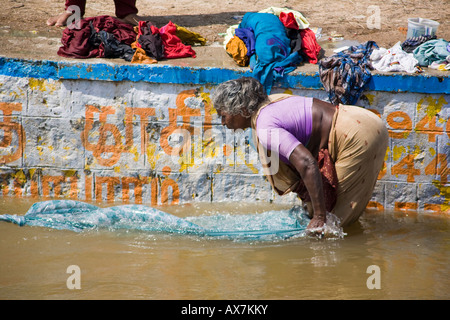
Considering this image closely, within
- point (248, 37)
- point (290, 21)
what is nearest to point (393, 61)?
point (290, 21)

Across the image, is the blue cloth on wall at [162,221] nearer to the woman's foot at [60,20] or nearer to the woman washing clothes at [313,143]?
the woman washing clothes at [313,143]

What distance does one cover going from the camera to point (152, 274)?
3.97m

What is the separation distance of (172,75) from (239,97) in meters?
1.40

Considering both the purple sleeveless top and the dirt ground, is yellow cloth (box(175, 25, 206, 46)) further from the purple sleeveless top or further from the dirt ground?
the purple sleeveless top

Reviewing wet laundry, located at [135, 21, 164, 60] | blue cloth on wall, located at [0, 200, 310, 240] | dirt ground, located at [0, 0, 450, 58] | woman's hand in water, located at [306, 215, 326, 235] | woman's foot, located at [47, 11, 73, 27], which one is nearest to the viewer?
woman's hand in water, located at [306, 215, 326, 235]

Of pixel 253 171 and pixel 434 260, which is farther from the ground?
pixel 253 171

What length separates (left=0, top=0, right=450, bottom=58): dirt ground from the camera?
21.3 feet

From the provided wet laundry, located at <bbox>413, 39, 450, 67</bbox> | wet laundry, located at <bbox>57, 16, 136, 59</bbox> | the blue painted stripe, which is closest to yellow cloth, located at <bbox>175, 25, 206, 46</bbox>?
wet laundry, located at <bbox>57, 16, 136, 59</bbox>

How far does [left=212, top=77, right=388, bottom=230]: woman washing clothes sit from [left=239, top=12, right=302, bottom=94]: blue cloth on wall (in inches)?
38.7

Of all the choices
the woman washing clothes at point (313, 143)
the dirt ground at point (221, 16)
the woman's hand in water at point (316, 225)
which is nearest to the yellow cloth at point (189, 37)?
the dirt ground at point (221, 16)
